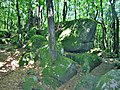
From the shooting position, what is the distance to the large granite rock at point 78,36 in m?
16.4

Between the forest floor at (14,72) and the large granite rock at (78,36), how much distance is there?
2.56m

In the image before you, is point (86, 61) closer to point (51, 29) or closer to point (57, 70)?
point (57, 70)

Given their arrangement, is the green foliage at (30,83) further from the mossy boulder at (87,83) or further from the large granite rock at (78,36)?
the large granite rock at (78,36)

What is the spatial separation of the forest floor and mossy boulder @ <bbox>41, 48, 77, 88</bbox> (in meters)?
0.32

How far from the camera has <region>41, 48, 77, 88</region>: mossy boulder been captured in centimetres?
1129

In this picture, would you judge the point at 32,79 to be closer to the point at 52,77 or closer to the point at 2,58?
the point at 52,77

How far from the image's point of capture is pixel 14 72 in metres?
12.1

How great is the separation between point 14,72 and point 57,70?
104 inches

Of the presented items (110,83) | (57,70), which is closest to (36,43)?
(57,70)

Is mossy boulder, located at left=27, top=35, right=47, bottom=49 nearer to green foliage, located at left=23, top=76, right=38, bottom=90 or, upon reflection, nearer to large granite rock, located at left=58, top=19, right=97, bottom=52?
large granite rock, located at left=58, top=19, right=97, bottom=52

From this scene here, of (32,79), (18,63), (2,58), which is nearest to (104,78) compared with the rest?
(32,79)

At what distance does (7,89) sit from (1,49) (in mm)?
6886

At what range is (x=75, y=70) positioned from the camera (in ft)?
41.4

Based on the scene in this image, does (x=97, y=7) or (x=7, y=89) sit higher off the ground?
(x=97, y=7)
